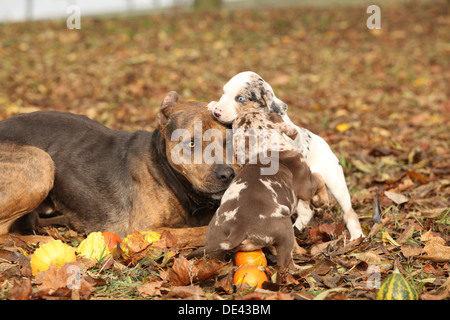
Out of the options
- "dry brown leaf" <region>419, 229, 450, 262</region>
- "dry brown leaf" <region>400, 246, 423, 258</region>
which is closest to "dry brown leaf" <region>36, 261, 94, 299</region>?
"dry brown leaf" <region>400, 246, 423, 258</region>

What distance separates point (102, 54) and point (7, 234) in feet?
33.7

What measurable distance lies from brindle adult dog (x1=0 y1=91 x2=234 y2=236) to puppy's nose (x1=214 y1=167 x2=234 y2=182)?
132 mm

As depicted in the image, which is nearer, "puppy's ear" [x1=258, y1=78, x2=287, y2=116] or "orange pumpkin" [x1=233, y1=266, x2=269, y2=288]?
"orange pumpkin" [x1=233, y1=266, x2=269, y2=288]

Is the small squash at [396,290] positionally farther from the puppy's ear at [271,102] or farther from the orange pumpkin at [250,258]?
the puppy's ear at [271,102]

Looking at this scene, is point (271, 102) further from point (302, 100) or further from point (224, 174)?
point (302, 100)

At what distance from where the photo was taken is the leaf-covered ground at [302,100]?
4.06 metres

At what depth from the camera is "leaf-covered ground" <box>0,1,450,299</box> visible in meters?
4.06

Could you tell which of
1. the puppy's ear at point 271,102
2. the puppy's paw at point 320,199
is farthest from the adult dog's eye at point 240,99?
the puppy's paw at point 320,199

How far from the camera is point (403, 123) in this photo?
1002 centimetres

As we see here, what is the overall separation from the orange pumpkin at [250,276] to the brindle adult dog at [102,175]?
1.02m

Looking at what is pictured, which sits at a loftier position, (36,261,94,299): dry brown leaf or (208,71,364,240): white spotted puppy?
(208,71,364,240): white spotted puppy

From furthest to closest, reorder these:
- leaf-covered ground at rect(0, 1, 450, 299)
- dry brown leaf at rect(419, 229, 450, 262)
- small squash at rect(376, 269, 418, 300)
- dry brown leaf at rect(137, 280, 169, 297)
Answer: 1. dry brown leaf at rect(419, 229, 450, 262)
2. leaf-covered ground at rect(0, 1, 450, 299)
3. dry brown leaf at rect(137, 280, 169, 297)
4. small squash at rect(376, 269, 418, 300)

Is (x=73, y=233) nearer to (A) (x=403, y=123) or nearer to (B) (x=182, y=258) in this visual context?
(B) (x=182, y=258)

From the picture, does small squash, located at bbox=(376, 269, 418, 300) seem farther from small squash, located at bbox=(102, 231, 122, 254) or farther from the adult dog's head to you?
small squash, located at bbox=(102, 231, 122, 254)
